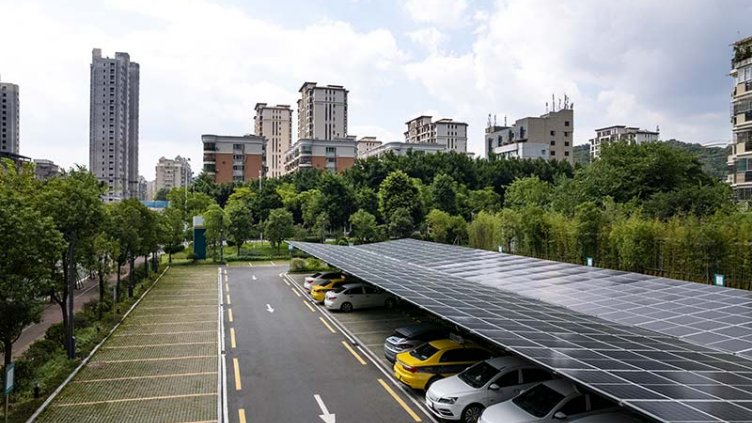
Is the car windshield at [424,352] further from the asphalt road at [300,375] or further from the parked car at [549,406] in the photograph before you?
the parked car at [549,406]

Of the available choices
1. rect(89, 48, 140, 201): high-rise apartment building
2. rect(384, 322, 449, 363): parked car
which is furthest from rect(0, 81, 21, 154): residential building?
rect(384, 322, 449, 363): parked car

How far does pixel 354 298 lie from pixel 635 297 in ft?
37.4

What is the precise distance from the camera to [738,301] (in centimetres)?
1443

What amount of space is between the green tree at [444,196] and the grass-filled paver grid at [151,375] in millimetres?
35859

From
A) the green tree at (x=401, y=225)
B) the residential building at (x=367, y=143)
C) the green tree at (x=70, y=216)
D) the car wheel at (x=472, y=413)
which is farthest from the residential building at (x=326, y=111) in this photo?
the car wheel at (x=472, y=413)

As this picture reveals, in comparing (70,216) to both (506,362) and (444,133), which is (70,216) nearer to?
(506,362)

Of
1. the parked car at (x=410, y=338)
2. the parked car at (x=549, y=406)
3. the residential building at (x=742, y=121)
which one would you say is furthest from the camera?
the residential building at (x=742, y=121)

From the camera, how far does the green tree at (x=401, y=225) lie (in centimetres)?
4916

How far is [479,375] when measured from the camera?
1155 cm

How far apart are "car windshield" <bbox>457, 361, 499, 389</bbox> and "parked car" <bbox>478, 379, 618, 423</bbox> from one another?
3.30 ft

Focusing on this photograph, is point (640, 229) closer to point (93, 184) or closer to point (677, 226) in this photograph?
point (677, 226)

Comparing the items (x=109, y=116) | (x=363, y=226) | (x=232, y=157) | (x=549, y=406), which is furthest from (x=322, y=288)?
(x=109, y=116)

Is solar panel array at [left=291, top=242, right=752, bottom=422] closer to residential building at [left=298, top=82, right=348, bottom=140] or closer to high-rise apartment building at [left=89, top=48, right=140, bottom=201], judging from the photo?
residential building at [left=298, top=82, right=348, bottom=140]

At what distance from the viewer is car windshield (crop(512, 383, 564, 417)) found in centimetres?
959
